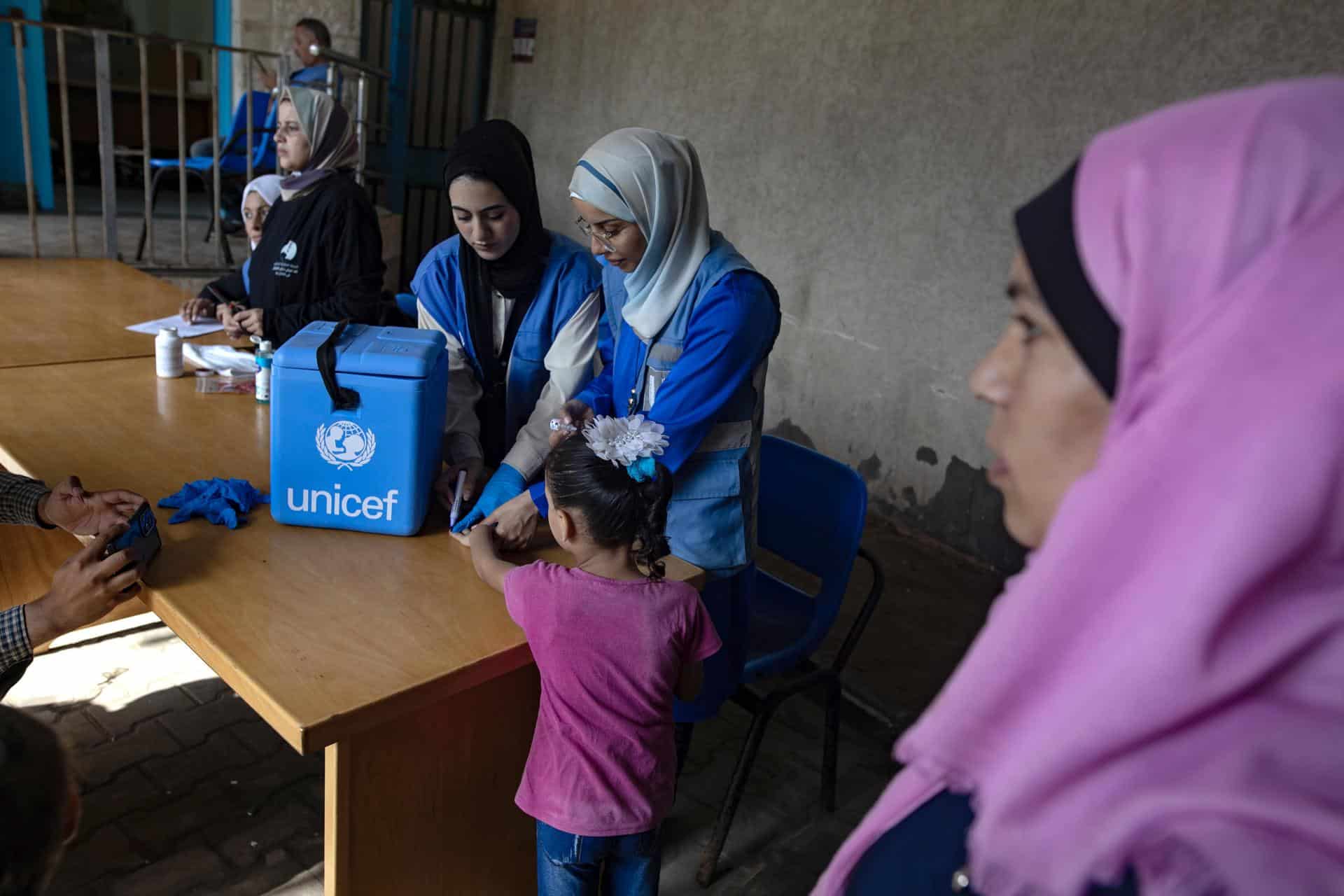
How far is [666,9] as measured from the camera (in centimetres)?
539

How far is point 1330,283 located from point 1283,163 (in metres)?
0.07

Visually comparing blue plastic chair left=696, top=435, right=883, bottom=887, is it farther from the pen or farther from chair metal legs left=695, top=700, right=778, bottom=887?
the pen

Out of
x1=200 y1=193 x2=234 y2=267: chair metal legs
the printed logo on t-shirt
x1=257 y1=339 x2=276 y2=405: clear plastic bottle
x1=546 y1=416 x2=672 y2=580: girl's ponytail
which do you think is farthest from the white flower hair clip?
x1=200 y1=193 x2=234 y2=267: chair metal legs

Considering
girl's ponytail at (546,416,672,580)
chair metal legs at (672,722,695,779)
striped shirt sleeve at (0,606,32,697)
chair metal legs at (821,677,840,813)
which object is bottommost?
chair metal legs at (821,677,840,813)

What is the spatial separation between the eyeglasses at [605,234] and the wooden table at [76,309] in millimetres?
1352

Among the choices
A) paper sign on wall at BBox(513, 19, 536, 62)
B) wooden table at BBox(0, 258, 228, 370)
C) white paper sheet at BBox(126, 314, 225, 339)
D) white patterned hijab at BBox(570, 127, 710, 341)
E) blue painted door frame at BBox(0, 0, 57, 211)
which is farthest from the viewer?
blue painted door frame at BBox(0, 0, 57, 211)

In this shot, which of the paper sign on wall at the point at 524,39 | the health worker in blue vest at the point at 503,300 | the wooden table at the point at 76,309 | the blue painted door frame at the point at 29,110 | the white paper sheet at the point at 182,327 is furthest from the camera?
the blue painted door frame at the point at 29,110

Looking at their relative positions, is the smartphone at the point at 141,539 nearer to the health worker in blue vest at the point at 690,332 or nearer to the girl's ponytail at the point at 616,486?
the girl's ponytail at the point at 616,486

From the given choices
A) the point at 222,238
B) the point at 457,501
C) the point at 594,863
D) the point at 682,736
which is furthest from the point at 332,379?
the point at 222,238

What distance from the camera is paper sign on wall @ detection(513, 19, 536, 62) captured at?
6582 mm

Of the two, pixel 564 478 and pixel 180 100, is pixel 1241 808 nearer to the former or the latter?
pixel 564 478

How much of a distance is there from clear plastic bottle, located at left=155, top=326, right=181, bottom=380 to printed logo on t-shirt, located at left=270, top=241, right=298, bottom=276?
0.47 meters

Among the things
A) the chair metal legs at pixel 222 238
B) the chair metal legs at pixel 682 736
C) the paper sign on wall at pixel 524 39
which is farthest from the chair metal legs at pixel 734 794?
the paper sign on wall at pixel 524 39

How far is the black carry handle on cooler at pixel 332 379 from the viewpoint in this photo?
59.2 inches
